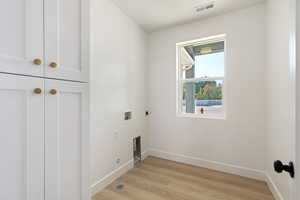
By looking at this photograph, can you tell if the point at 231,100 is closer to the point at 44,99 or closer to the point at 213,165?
the point at 213,165

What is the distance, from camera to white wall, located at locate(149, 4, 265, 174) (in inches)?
87.4

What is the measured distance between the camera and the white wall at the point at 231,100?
7.28 feet

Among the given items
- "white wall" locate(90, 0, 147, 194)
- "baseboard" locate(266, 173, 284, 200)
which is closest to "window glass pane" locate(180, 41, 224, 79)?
"white wall" locate(90, 0, 147, 194)

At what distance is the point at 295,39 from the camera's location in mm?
569

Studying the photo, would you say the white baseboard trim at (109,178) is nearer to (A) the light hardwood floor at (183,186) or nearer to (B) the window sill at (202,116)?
(A) the light hardwood floor at (183,186)

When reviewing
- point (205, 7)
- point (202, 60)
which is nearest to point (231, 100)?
point (202, 60)

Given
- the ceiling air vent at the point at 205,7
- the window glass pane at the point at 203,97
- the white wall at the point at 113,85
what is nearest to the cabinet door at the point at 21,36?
the white wall at the point at 113,85

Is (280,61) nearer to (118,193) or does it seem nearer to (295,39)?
(295,39)

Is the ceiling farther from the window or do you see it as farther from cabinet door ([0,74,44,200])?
cabinet door ([0,74,44,200])

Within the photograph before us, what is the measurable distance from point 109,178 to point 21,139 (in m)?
1.67

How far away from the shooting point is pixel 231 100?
2.40 meters

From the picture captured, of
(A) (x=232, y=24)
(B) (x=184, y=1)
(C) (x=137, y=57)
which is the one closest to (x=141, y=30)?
(C) (x=137, y=57)

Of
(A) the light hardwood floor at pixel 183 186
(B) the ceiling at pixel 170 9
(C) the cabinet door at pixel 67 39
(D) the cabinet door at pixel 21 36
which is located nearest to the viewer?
(D) the cabinet door at pixel 21 36

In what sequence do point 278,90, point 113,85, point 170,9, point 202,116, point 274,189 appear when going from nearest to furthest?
point 278,90 < point 274,189 < point 113,85 < point 170,9 < point 202,116
